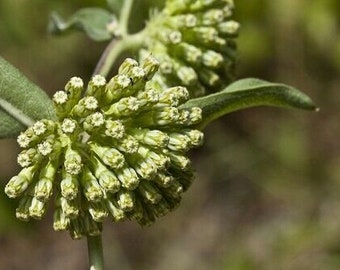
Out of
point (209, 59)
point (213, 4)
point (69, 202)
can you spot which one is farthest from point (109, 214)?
point (213, 4)

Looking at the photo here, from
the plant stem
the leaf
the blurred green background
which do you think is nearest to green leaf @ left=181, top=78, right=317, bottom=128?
the plant stem

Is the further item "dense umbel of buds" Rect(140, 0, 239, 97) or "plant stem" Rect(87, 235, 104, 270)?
"dense umbel of buds" Rect(140, 0, 239, 97)

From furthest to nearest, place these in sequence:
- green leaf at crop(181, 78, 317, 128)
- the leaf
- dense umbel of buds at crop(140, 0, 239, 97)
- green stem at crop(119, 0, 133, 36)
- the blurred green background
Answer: the blurred green background, the leaf, green stem at crop(119, 0, 133, 36), dense umbel of buds at crop(140, 0, 239, 97), green leaf at crop(181, 78, 317, 128)

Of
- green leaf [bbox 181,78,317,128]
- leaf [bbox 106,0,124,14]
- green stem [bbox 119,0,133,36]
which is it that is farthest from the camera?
leaf [bbox 106,0,124,14]

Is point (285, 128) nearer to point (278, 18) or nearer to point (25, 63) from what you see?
point (278, 18)

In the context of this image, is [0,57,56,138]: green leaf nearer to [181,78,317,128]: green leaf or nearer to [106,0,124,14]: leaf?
[181,78,317,128]: green leaf

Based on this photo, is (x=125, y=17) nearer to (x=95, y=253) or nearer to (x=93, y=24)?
(x=93, y=24)
